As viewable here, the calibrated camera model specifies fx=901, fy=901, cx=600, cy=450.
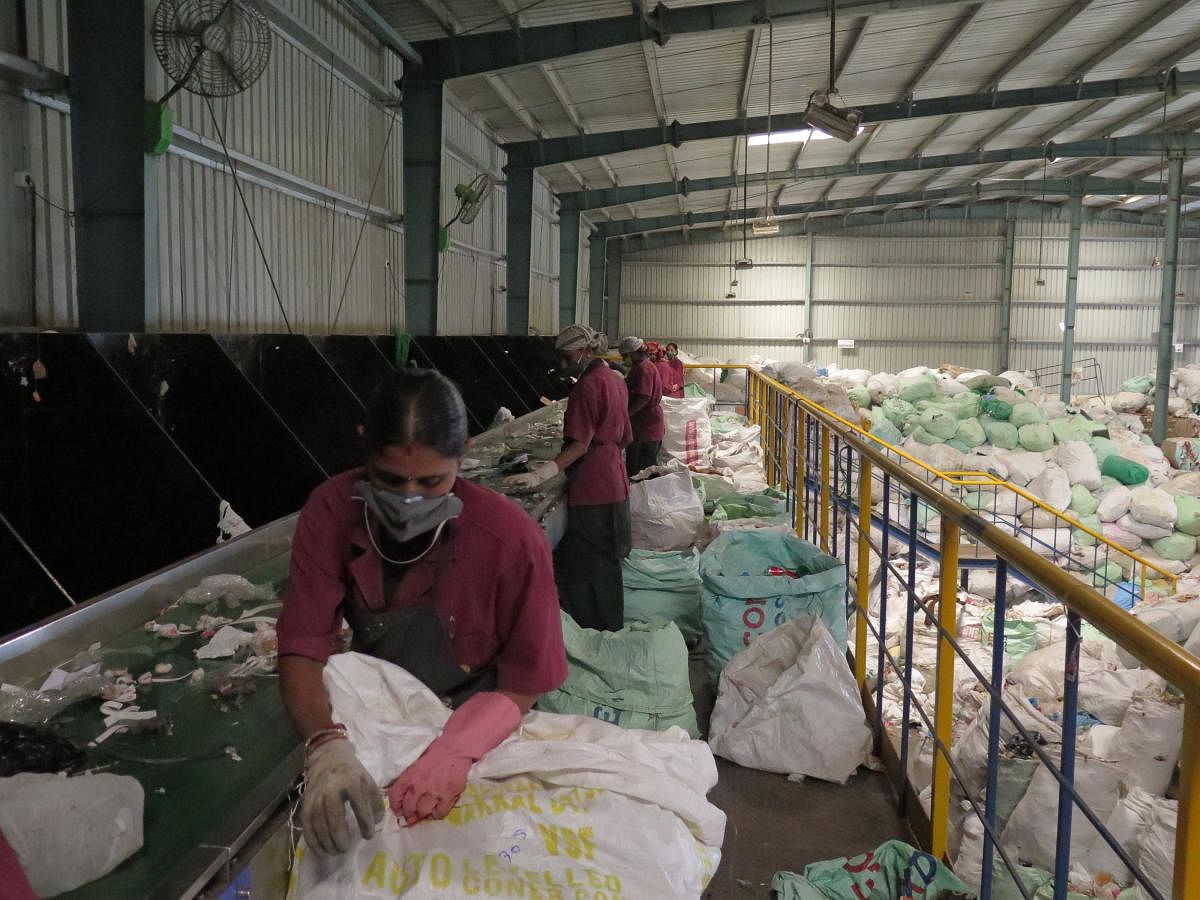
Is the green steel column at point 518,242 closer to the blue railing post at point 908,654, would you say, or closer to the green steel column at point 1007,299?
the blue railing post at point 908,654

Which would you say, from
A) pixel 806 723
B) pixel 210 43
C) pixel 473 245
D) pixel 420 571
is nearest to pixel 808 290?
pixel 473 245

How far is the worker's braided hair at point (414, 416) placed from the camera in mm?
1492

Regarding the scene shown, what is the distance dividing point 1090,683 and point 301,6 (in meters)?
6.59

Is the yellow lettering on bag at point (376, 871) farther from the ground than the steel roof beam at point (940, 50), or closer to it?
closer to it

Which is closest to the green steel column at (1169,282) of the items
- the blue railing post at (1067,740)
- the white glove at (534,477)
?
the white glove at (534,477)

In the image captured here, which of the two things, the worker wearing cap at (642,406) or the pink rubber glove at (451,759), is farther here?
the worker wearing cap at (642,406)

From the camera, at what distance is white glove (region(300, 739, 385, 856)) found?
1.21m

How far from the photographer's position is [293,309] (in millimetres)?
6707

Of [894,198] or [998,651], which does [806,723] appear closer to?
[998,651]

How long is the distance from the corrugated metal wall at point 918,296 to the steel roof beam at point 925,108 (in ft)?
34.1

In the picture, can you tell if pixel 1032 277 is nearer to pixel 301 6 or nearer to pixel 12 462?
pixel 301 6

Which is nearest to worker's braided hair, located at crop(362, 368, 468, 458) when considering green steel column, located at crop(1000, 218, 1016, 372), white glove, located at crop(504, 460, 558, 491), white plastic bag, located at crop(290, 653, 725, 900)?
white plastic bag, located at crop(290, 653, 725, 900)

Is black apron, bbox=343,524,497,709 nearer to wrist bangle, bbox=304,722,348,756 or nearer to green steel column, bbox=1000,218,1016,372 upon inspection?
wrist bangle, bbox=304,722,348,756

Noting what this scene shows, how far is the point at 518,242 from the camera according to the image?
11672 millimetres
